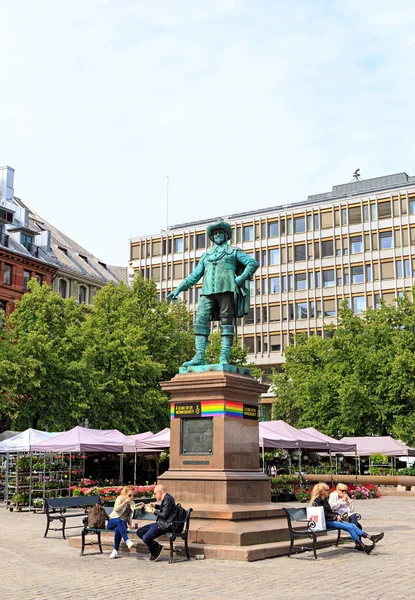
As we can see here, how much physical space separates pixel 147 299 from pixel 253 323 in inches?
1094

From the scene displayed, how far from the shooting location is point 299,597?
905cm

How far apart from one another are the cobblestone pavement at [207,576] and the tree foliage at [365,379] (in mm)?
25941

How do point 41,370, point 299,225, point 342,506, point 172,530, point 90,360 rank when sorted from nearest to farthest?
point 172,530, point 342,506, point 41,370, point 90,360, point 299,225

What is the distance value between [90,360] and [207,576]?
95.9 ft

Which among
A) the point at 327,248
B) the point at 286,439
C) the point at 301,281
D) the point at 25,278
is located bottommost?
the point at 286,439

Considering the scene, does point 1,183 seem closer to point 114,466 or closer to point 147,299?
point 147,299

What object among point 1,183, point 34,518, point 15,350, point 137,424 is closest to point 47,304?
point 15,350

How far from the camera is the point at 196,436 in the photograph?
48.4 ft

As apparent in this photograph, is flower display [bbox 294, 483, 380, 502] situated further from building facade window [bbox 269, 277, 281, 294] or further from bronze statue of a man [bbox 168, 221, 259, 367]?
building facade window [bbox 269, 277, 281, 294]

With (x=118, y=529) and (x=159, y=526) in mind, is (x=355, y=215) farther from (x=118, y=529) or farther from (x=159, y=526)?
(x=159, y=526)

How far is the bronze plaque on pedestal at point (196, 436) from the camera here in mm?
14570

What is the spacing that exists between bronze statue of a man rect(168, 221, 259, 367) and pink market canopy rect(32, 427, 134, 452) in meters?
10.8

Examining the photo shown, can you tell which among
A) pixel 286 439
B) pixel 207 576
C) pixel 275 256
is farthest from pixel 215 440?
pixel 275 256

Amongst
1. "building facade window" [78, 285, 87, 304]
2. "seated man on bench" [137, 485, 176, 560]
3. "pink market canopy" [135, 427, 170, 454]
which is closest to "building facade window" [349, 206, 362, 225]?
"building facade window" [78, 285, 87, 304]
